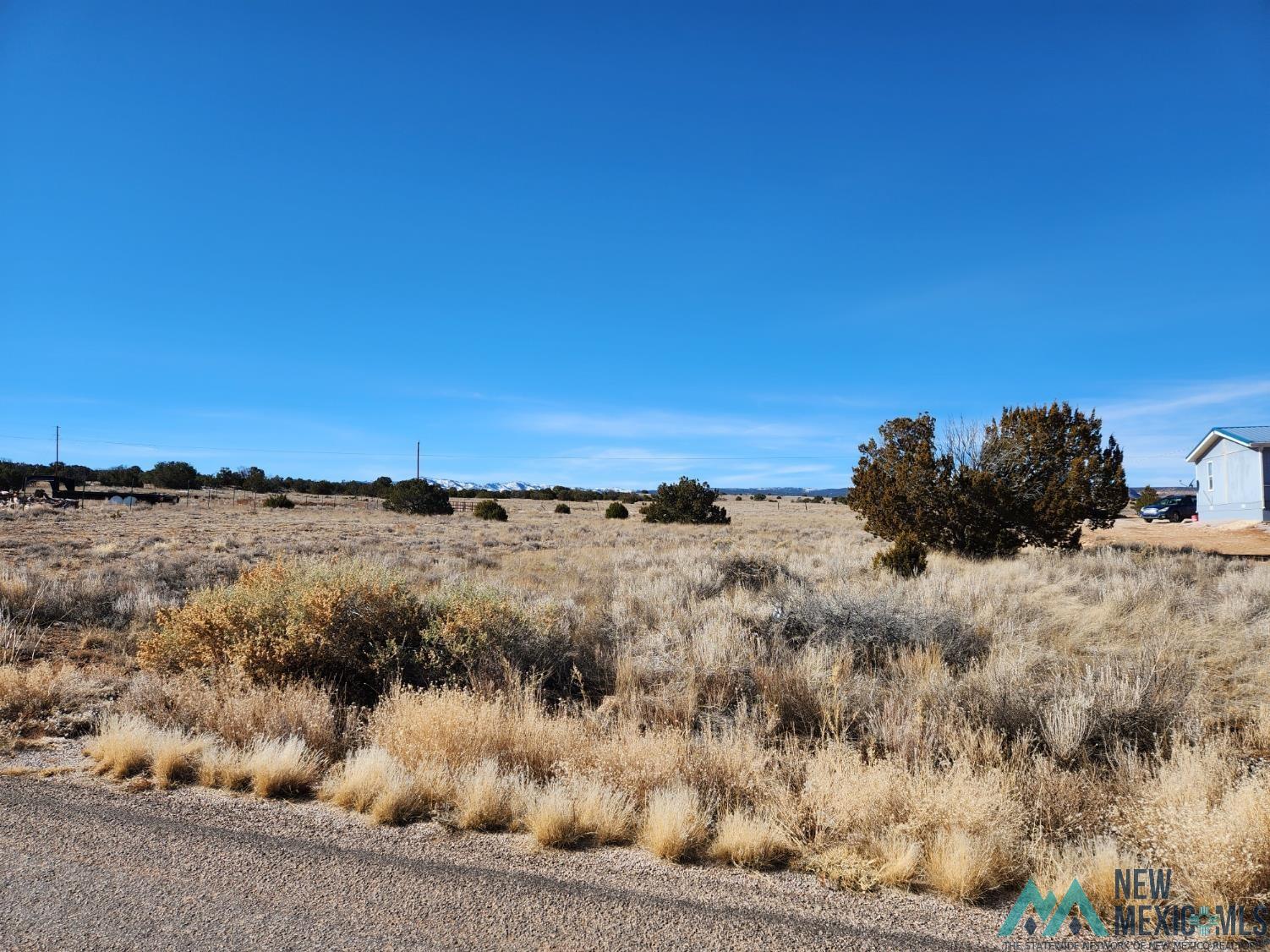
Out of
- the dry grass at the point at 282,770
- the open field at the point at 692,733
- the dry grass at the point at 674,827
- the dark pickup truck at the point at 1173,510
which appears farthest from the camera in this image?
the dark pickup truck at the point at 1173,510

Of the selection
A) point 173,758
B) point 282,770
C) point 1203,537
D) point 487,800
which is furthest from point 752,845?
point 1203,537

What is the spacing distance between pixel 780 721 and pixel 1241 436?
3694 centimetres

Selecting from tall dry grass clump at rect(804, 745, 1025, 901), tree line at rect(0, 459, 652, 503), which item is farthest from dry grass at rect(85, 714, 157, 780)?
tree line at rect(0, 459, 652, 503)

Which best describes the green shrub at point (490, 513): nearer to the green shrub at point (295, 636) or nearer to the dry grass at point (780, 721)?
the dry grass at point (780, 721)

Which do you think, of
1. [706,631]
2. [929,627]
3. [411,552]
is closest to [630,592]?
[706,631]

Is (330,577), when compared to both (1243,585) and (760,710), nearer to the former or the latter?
(760,710)

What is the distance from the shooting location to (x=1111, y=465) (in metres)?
19.9

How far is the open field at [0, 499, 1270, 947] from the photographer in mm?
3586

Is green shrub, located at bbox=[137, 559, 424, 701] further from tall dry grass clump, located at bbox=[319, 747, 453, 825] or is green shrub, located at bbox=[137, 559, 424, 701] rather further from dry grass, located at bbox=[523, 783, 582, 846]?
dry grass, located at bbox=[523, 783, 582, 846]

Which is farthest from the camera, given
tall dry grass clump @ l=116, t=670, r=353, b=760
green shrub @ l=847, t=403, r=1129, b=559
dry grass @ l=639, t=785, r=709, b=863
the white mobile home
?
the white mobile home

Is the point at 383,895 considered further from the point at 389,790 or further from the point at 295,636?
the point at 295,636

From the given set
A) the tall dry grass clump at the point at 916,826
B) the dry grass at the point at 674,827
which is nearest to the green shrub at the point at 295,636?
the dry grass at the point at 674,827

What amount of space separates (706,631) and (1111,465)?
56.0 ft

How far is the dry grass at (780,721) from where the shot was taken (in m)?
3.77
